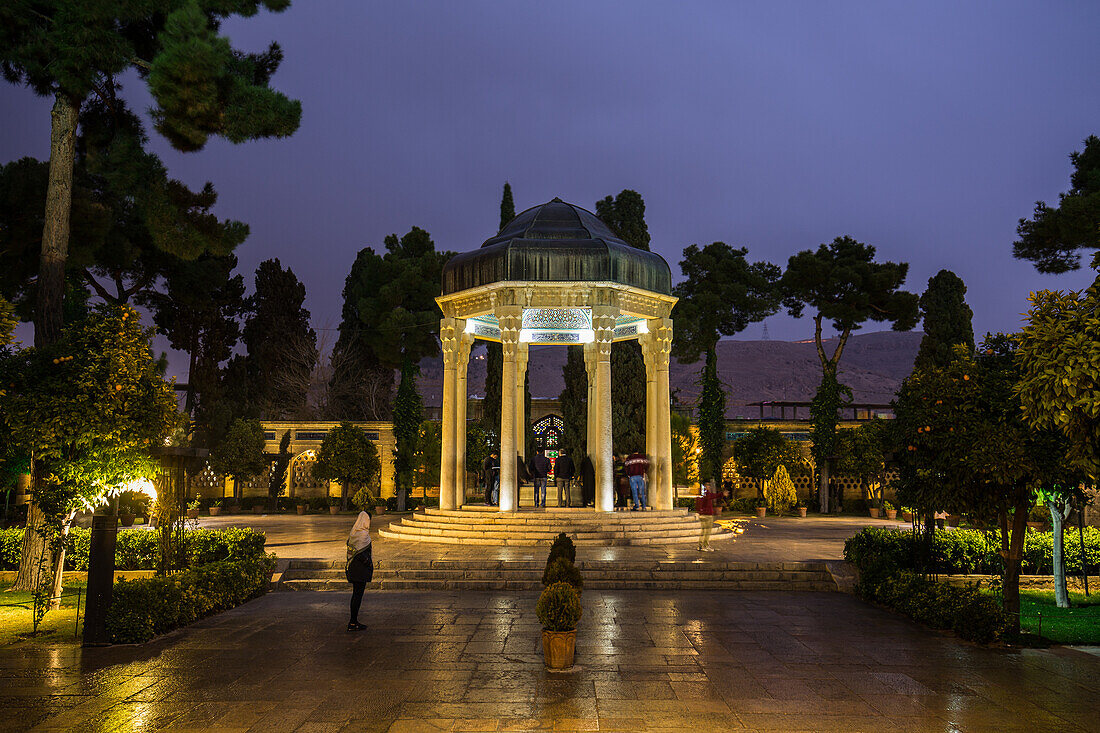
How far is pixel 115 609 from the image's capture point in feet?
30.8

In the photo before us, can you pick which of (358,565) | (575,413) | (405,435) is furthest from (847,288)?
(358,565)

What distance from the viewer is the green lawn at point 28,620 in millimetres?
9859

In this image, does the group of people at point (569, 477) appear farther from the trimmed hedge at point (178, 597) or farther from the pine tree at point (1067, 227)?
the pine tree at point (1067, 227)

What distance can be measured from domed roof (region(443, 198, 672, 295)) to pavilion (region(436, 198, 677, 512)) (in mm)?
26

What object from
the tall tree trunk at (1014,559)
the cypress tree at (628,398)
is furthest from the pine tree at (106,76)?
the cypress tree at (628,398)

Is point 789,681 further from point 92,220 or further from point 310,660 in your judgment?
point 92,220

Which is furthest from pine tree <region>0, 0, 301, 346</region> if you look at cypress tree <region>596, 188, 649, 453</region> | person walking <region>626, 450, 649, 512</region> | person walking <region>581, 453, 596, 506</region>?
cypress tree <region>596, 188, 649, 453</region>

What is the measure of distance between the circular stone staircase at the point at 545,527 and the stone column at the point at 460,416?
0.71 meters

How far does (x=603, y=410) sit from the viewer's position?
1919 centimetres

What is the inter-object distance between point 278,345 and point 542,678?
4441 cm

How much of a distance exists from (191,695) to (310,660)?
1.51m

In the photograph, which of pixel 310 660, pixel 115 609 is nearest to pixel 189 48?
pixel 115 609

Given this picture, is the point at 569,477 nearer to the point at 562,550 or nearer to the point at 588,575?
the point at 588,575

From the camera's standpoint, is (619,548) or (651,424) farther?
(651,424)
